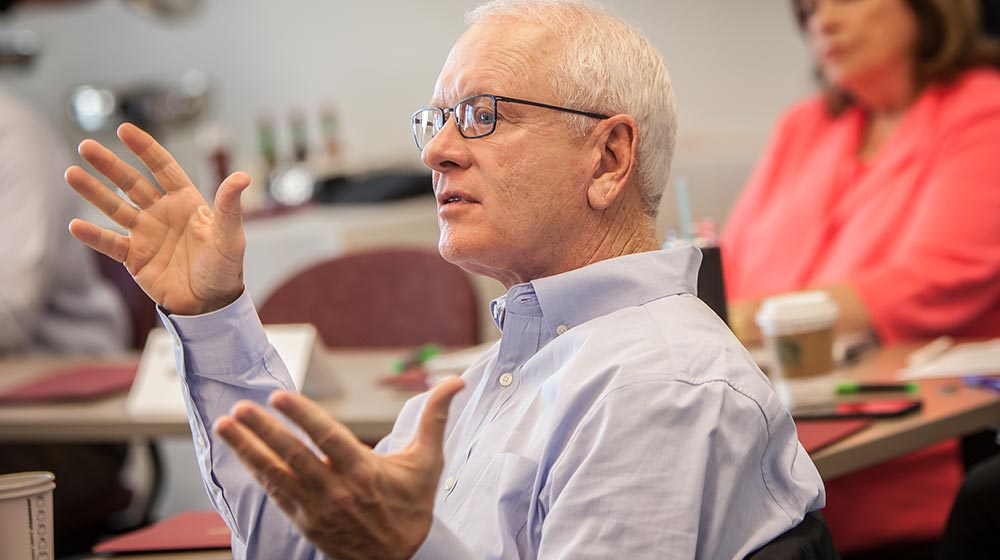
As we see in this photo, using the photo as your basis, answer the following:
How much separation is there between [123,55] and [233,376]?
3.84 metres

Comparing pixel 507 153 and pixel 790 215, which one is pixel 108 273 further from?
pixel 507 153

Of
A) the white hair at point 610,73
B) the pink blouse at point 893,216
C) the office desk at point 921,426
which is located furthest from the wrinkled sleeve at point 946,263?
the white hair at point 610,73

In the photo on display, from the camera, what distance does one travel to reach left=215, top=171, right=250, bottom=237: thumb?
111cm

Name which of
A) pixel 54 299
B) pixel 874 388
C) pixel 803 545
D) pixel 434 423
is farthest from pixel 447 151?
pixel 54 299

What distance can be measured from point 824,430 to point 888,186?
100cm

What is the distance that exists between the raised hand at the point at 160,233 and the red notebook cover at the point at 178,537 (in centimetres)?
31

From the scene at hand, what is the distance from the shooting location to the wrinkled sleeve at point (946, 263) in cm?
213

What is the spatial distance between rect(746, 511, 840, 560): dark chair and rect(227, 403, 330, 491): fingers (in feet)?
1.11

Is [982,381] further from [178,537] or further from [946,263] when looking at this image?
[178,537]

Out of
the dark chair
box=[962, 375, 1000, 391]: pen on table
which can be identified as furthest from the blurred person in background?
the dark chair

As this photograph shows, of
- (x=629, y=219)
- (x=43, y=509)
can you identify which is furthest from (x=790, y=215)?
(x=43, y=509)

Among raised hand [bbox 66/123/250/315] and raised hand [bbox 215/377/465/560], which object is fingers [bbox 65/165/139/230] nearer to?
raised hand [bbox 66/123/250/315]

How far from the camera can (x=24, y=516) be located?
1081 mm

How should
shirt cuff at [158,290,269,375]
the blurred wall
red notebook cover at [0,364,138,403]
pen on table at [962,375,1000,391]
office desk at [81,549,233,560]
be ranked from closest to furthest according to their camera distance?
1. shirt cuff at [158,290,269,375]
2. office desk at [81,549,233,560]
3. pen on table at [962,375,1000,391]
4. red notebook cover at [0,364,138,403]
5. the blurred wall
